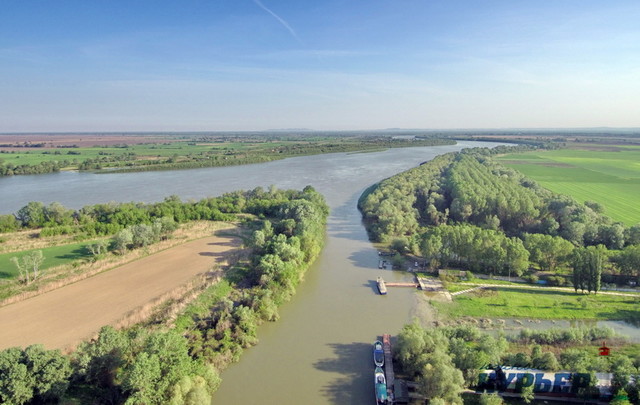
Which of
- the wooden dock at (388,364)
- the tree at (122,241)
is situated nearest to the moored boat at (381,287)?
the wooden dock at (388,364)

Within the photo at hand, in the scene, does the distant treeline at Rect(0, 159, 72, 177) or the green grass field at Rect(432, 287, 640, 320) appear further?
the distant treeline at Rect(0, 159, 72, 177)

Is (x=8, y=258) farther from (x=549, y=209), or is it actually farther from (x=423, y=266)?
(x=549, y=209)

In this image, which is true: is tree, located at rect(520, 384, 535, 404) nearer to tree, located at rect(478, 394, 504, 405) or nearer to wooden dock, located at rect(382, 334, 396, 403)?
tree, located at rect(478, 394, 504, 405)

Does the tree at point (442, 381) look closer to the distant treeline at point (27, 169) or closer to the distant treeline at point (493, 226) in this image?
the distant treeline at point (493, 226)

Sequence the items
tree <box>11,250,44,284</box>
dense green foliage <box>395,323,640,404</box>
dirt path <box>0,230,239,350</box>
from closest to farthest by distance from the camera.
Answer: dense green foliage <box>395,323,640,404</box> → dirt path <box>0,230,239,350</box> → tree <box>11,250,44,284</box>

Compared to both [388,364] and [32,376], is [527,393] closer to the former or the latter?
[388,364]

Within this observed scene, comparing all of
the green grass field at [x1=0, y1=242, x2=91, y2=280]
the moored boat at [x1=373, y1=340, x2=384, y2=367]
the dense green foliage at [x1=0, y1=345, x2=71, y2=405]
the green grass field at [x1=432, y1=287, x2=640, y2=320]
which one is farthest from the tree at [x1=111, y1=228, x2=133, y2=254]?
the green grass field at [x1=432, y1=287, x2=640, y2=320]
